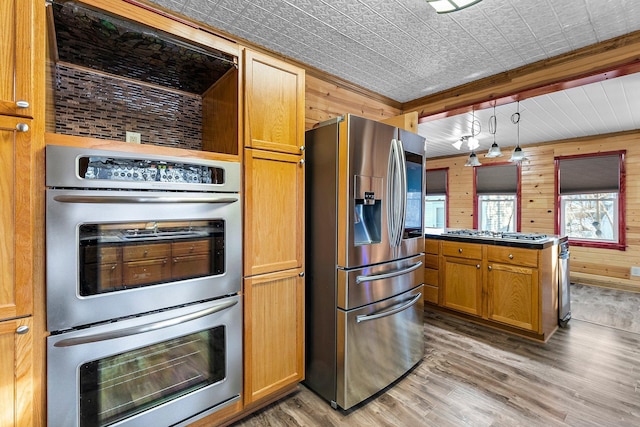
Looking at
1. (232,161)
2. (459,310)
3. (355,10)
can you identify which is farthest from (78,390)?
(459,310)

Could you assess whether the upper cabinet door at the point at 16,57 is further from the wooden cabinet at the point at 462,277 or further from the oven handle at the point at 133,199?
the wooden cabinet at the point at 462,277

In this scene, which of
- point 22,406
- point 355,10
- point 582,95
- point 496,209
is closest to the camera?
point 22,406

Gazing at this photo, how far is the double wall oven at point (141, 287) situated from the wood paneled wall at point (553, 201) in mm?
6260

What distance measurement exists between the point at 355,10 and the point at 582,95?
3007 mm

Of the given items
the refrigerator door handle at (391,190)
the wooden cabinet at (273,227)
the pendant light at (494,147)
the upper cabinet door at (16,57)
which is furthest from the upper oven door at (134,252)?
the pendant light at (494,147)

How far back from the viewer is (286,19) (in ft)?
6.63

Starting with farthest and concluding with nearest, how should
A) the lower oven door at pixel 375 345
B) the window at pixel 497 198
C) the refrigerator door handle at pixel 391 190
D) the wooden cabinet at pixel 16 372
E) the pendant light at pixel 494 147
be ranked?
the window at pixel 497 198
the pendant light at pixel 494 147
the refrigerator door handle at pixel 391 190
the lower oven door at pixel 375 345
the wooden cabinet at pixel 16 372

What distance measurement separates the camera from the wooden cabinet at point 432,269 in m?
3.58

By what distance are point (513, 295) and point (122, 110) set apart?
3.65 metres

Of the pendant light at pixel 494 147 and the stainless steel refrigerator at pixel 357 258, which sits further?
the pendant light at pixel 494 147

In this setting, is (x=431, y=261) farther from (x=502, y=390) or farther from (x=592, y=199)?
(x=592, y=199)

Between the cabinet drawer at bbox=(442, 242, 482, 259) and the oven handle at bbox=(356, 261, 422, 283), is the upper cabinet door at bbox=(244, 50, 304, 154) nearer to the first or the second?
the oven handle at bbox=(356, 261, 422, 283)

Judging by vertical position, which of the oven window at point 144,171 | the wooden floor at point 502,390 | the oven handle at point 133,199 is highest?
the oven window at point 144,171

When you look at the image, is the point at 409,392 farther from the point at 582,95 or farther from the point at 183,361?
the point at 582,95
